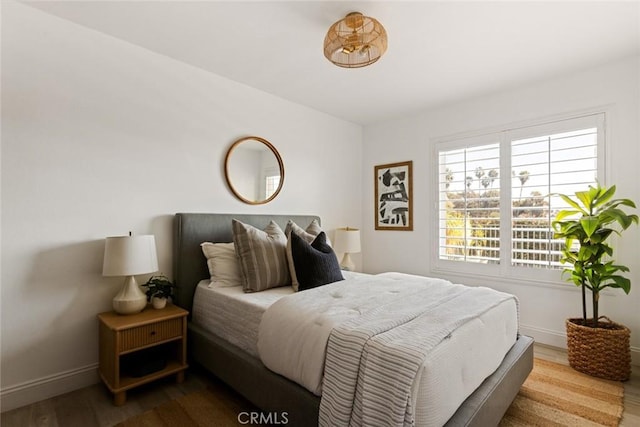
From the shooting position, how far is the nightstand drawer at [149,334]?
193cm

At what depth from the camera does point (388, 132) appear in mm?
4145

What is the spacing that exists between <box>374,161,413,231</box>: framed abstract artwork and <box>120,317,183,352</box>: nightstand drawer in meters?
2.76

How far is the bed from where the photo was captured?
1447 mm

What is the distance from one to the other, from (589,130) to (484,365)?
96.3 inches

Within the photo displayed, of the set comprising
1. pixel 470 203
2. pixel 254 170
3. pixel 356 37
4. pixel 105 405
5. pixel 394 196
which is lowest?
pixel 105 405

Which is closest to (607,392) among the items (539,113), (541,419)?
(541,419)

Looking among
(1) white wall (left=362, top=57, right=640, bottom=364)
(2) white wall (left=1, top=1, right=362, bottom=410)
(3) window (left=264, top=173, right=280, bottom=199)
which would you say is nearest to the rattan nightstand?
(2) white wall (left=1, top=1, right=362, bottom=410)

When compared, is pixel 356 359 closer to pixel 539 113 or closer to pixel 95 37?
pixel 95 37

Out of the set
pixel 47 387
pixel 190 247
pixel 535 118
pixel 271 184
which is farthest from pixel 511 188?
pixel 47 387

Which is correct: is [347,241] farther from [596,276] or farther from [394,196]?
[596,276]

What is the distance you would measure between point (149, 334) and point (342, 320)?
4.48ft

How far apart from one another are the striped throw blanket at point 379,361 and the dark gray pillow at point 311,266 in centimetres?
68

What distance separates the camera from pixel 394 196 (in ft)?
13.3

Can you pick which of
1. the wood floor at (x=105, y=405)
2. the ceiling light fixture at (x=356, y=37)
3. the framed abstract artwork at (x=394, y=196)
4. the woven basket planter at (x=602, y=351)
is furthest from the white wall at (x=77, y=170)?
the woven basket planter at (x=602, y=351)
